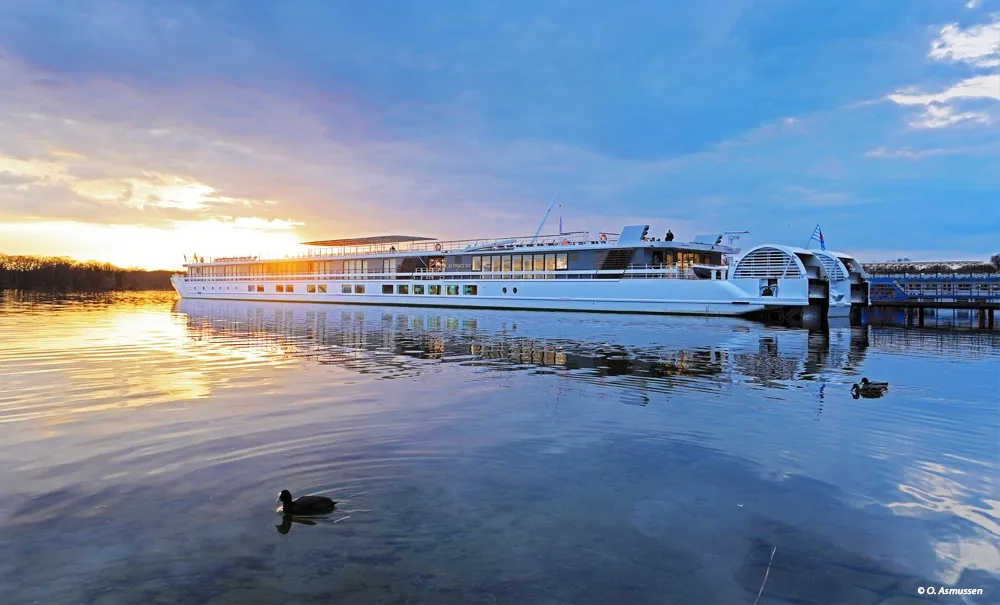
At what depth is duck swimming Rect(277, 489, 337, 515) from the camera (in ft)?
23.0

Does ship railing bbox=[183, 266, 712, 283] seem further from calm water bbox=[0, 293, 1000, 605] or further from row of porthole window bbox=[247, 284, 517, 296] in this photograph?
Result: calm water bbox=[0, 293, 1000, 605]

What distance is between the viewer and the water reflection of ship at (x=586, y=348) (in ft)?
60.3

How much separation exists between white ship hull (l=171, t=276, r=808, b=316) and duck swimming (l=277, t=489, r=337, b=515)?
4178 cm

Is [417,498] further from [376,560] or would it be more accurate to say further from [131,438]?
[131,438]

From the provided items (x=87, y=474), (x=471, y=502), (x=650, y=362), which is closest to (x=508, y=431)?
(x=471, y=502)

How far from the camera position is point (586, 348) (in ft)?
80.7

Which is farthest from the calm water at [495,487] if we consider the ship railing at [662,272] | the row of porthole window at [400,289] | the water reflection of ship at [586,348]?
the row of porthole window at [400,289]

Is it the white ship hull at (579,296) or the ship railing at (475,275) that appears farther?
the ship railing at (475,275)

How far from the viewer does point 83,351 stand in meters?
22.5

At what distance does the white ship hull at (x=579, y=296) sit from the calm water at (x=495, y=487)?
2862cm

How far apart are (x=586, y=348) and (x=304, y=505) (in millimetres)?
18415

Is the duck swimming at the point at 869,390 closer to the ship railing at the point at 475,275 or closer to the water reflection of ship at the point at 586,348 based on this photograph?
the water reflection of ship at the point at 586,348

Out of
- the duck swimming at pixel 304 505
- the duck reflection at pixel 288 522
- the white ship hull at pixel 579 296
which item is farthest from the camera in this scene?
the white ship hull at pixel 579 296

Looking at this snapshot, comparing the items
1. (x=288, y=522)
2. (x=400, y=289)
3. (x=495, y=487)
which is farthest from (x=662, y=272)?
(x=288, y=522)
